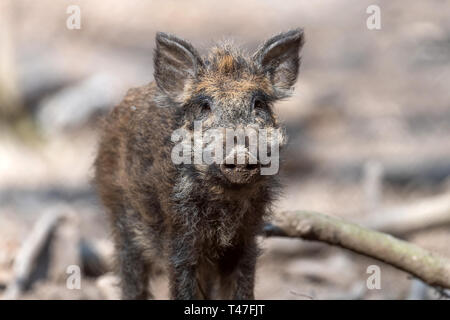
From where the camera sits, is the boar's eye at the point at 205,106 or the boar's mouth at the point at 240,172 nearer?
the boar's mouth at the point at 240,172

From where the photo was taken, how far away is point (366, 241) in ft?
21.3

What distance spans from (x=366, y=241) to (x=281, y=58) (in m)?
1.85

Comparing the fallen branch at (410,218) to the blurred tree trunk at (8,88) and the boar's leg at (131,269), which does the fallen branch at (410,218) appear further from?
the blurred tree trunk at (8,88)

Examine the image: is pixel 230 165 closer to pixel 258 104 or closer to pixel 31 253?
pixel 258 104

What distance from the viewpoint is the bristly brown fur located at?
5660 mm

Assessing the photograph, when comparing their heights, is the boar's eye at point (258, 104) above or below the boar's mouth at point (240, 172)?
above

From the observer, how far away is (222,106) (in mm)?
5484

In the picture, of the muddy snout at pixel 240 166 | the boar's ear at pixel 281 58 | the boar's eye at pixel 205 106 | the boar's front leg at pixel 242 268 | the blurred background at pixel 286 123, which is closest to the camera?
the muddy snout at pixel 240 166

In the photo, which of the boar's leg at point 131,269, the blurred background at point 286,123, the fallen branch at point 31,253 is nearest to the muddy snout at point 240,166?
the boar's leg at point 131,269

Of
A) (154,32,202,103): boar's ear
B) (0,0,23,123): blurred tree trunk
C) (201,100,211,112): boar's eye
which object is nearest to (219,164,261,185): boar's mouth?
(201,100,211,112): boar's eye

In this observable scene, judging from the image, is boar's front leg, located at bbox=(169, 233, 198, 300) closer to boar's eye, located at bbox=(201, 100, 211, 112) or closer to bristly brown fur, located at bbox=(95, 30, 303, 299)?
bristly brown fur, located at bbox=(95, 30, 303, 299)

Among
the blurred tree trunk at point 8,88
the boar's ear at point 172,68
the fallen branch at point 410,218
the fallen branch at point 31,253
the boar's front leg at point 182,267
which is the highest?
the blurred tree trunk at point 8,88

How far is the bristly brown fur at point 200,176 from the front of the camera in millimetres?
5660
